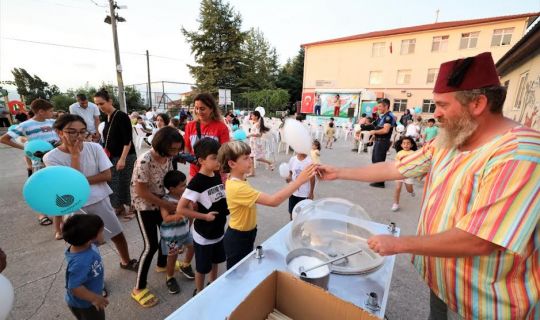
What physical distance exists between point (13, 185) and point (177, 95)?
54.8 feet

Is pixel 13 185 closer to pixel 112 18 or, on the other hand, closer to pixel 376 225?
pixel 376 225

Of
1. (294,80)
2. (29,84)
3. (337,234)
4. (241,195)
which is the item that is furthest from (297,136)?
(29,84)

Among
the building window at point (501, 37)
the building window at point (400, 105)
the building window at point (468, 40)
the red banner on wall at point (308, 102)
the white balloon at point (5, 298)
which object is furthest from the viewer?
the red banner on wall at point (308, 102)

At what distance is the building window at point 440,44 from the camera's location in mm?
22078

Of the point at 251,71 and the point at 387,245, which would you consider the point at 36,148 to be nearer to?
the point at 387,245

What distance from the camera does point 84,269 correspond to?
160cm

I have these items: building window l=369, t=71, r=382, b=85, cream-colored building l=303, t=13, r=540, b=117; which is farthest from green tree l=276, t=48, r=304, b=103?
building window l=369, t=71, r=382, b=85

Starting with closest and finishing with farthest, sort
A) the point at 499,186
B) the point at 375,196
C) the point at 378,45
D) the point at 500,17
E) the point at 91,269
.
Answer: the point at 499,186 < the point at 91,269 < the point at 375,196 < the point at 500,17 < the point at 378,45

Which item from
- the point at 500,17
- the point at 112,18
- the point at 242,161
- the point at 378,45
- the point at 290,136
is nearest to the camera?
the point at 242,161

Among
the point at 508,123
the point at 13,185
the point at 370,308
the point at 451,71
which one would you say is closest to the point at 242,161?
the point at 370,308

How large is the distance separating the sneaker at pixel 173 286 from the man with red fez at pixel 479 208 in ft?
6.93

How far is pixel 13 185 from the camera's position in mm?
5316

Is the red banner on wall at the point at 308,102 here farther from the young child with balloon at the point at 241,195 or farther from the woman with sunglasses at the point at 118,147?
the young child with balloon at the point at 241,195

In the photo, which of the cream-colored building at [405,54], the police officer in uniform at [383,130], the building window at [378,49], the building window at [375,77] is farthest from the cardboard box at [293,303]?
the building window at [378,49]
